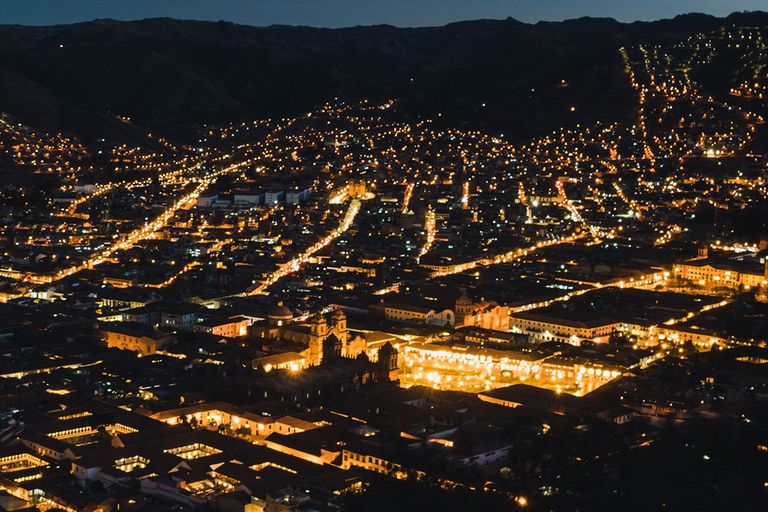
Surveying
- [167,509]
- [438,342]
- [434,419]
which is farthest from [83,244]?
[167,509]

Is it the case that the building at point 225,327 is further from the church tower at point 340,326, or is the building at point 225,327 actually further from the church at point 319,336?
the church tower at point 340,326

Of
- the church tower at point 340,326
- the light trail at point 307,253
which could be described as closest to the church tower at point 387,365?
the church tower at point 340,326

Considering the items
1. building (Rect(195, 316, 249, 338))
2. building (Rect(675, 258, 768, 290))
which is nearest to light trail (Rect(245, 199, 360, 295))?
building (Rect(195, 316, 249, 338))

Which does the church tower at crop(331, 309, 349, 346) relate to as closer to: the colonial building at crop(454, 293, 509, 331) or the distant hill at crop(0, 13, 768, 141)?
the colonial building at crop(454, 293, 509, 331)

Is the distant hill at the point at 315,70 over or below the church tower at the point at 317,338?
over

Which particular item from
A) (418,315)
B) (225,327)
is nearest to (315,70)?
(418,315)

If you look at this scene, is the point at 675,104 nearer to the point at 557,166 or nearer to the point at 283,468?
the point at 557,166
